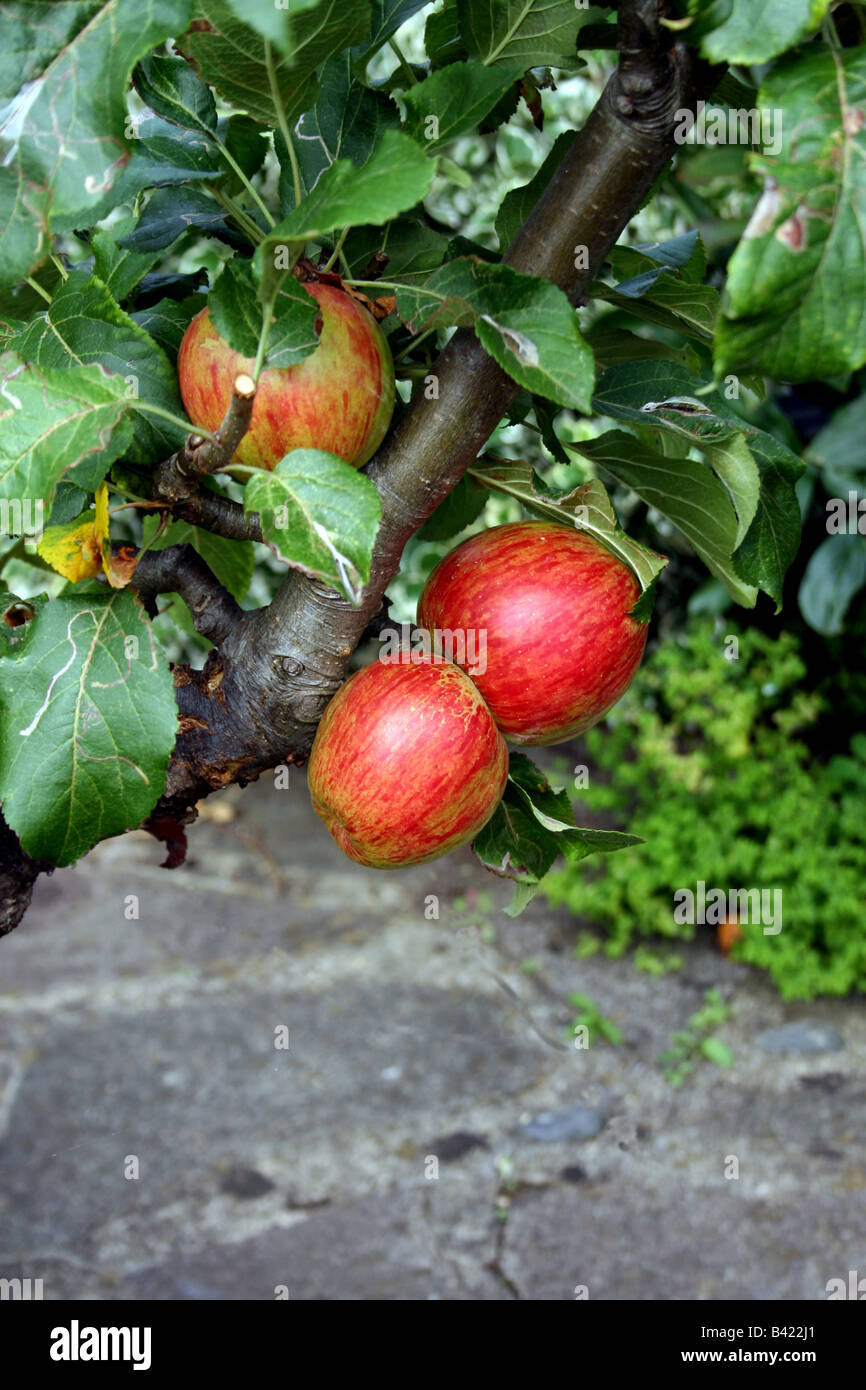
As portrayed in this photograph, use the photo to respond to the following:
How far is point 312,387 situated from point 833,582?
1.71m

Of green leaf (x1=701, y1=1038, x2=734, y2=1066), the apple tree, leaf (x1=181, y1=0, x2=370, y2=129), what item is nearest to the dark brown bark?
the apple tree

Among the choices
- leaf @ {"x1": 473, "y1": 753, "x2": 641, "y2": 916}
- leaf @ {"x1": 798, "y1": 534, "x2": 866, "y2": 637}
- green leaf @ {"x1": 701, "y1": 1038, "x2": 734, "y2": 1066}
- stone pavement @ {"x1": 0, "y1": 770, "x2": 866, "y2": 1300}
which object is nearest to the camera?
leaf @ {"x1": 473, "y1": 753, "x2": 641, "y2": 916}

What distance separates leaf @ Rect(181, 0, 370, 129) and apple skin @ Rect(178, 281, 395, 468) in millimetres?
79

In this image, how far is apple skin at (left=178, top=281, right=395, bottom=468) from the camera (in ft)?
1.60

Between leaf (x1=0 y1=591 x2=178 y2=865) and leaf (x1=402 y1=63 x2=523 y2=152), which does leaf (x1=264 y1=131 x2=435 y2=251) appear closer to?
leaf (x1=402 y1=63 x2=523 y2=152)

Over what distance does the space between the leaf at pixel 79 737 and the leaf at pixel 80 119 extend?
21 cm

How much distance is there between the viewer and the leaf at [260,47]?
0.42 m

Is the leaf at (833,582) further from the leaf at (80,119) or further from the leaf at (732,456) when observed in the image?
the leaf at (80,119)

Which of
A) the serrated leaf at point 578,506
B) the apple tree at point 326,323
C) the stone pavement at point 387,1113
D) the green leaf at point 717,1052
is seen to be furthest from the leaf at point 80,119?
the green leaf at point 717,1052

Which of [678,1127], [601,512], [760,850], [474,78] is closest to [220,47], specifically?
[474,78]

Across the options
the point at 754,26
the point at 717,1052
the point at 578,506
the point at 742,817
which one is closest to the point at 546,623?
the point at 578,506

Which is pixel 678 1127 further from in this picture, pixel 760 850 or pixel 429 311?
pixel 429 311

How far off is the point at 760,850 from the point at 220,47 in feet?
6.96

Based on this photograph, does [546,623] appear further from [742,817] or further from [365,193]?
[742,817]
